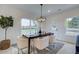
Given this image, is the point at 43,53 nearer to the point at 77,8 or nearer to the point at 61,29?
the point at 61,29

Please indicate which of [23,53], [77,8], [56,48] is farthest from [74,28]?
[23,53]

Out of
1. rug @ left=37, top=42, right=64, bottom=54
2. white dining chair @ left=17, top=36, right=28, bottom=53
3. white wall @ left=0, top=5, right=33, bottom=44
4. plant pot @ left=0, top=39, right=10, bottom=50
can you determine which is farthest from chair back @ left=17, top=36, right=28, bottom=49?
rug @ left=37, top=42, right=64, bottom=54

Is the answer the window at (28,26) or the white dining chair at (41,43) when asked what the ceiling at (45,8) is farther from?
the white dining chair at (41,43)

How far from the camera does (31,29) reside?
2.47 metres

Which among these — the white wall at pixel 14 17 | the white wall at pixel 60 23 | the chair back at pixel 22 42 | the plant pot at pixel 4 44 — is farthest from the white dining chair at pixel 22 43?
the white wall at pixel 60 23

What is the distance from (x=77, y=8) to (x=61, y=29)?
695mm

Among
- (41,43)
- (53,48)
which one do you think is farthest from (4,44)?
(53,48)

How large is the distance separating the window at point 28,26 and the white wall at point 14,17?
0.11 m

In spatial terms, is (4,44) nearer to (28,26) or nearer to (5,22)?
(5,22)

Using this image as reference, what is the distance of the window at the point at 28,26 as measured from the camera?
2.42 m

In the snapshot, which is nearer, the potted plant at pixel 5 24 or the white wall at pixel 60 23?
the potted plant at pixel 5 24

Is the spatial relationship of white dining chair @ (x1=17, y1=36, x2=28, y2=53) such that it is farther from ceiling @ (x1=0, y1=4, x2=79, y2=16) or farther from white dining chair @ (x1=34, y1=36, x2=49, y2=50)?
ceiling @ (x1=0, y1=4, x2=79, y2=16)

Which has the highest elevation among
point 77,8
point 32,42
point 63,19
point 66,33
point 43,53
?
point 77,8

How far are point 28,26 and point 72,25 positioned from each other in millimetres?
1213
